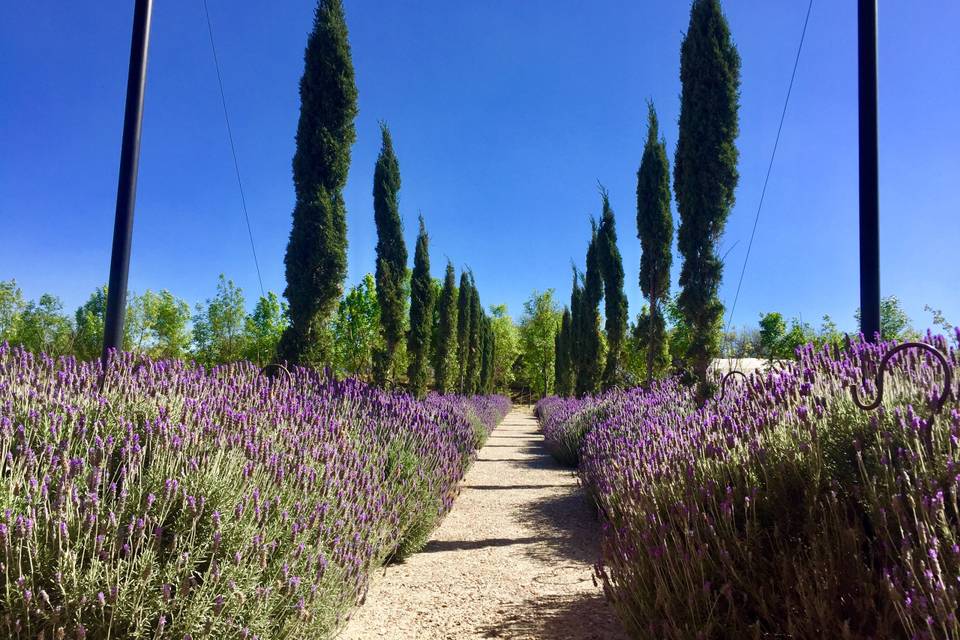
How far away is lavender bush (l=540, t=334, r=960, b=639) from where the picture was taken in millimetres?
1421

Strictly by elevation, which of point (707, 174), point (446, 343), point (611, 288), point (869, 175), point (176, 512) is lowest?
point (176, 512)

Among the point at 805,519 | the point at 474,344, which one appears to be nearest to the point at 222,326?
the point at 474,344

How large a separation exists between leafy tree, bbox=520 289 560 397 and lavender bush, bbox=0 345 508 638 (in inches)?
1371

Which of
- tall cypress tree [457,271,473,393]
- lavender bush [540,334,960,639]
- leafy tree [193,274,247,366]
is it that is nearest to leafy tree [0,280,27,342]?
leafy tree [193,274,247,366]

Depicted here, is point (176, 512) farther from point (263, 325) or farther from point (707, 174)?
point (263, 325)

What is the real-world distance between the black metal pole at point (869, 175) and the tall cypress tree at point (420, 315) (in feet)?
47.5

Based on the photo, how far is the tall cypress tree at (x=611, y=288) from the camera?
17062mm

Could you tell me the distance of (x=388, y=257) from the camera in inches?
670

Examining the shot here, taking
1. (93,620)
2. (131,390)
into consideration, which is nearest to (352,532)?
(93,620)

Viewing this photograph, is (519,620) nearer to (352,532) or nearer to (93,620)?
(352,532)

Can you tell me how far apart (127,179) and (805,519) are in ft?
17.8

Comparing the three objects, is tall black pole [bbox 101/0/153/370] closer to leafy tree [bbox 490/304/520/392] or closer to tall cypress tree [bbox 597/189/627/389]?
tall cypress tree [bbox 597/189/627/389]

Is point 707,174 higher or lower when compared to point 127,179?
higher

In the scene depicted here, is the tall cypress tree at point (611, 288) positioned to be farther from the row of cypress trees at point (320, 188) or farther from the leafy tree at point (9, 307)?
the leafy tree at point (9, 307)
